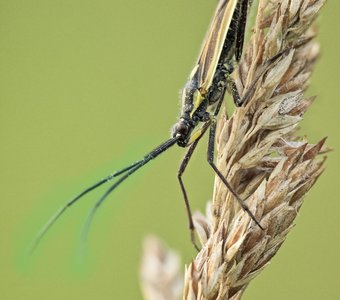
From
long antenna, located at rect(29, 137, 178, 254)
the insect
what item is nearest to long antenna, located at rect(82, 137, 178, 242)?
long antenna, located at rect(29, 137, 178, 254)

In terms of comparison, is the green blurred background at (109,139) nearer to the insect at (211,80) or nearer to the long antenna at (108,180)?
the long antenna at (108,180)

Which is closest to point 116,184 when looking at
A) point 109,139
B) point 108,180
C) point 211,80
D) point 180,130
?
point 108,180

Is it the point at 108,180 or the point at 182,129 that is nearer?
the point at 108,180

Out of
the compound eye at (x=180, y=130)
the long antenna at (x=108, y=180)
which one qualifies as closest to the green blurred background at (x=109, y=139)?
the long antenna at (x=108, y=180)

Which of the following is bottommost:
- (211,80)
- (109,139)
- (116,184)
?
(116,184)

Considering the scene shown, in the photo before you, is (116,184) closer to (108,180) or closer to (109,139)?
(108,180)

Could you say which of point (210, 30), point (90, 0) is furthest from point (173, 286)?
point (90, 0)

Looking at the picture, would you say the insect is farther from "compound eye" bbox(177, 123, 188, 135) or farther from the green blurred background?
the green blurred background

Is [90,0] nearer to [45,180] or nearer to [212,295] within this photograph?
[45,180]
